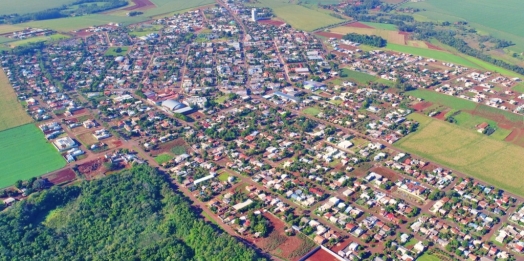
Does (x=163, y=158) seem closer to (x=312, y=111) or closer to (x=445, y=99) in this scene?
(x=312, y=111)

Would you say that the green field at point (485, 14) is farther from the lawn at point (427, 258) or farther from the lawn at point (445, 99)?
the lawn at point (427, 258)

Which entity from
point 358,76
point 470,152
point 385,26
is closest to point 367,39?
point 385,26

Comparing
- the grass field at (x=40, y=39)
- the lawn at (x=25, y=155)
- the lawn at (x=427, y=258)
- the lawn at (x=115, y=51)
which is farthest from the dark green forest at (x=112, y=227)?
the grass field at (x=40, y=39)

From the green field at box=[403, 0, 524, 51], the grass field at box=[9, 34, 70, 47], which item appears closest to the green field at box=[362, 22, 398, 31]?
the green field at box=[403, 0, 524, 51]

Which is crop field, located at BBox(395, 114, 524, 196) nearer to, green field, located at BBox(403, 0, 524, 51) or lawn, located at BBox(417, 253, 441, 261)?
lawn, located at BBox(417, 253, 441, 261)

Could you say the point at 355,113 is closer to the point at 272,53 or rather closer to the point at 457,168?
the point at 457,168
